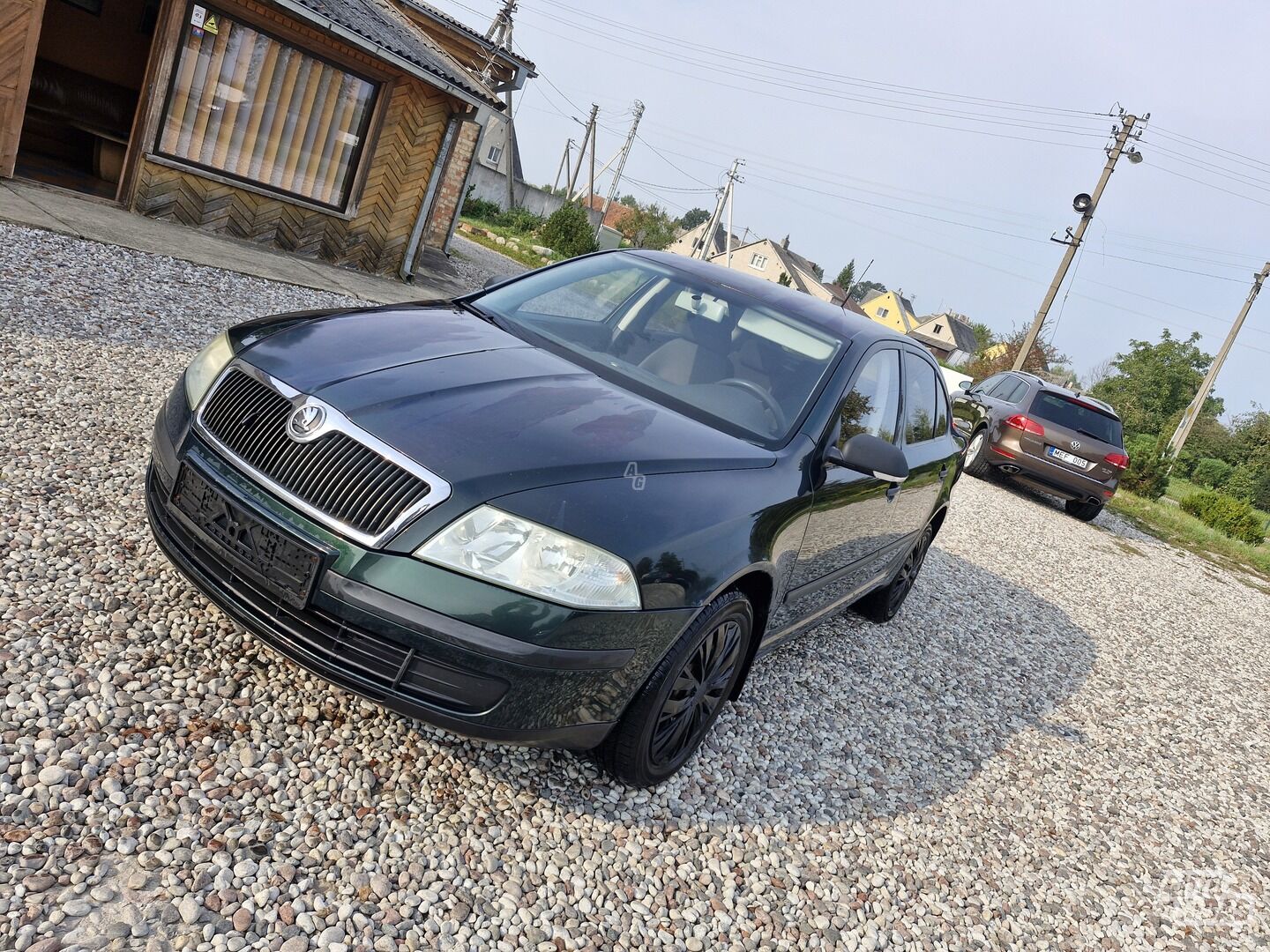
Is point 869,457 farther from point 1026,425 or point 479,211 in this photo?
point 479,211

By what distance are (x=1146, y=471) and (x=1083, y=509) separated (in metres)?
6.88

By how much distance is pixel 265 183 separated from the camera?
11.4 meters

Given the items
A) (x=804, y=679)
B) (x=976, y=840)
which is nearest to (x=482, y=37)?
(x=804, y=679)

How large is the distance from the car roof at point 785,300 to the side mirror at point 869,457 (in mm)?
655

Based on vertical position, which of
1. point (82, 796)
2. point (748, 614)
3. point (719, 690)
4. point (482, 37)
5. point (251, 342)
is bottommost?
point (82, 796)

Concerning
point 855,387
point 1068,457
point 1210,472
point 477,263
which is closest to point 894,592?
point 855,387

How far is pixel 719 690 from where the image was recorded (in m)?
3.38

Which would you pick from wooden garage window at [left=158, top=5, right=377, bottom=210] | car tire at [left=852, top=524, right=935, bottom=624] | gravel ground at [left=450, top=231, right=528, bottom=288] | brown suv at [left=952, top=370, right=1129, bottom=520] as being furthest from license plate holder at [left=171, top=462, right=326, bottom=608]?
gravel ground at [left=450, top=231, right=528, bottom=288]

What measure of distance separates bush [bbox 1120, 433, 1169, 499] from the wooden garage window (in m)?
16.2

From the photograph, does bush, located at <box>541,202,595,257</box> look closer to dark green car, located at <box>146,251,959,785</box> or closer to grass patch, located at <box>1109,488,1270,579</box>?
grass patch, located at <box>1109,488,1270,579</box>

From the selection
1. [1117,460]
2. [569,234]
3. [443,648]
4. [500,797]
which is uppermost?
[569,234]

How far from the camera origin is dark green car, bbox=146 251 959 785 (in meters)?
2.48

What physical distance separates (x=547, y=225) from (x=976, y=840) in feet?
84.8

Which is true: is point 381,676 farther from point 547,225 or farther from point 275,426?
point 547,225
